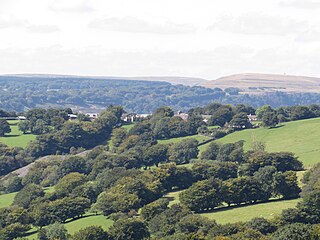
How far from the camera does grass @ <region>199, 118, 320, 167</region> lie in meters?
128

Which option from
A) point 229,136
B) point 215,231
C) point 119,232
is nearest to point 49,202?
point 119,232

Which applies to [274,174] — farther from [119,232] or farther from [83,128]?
[83,128]

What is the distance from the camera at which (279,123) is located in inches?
6319

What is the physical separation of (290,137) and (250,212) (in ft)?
205

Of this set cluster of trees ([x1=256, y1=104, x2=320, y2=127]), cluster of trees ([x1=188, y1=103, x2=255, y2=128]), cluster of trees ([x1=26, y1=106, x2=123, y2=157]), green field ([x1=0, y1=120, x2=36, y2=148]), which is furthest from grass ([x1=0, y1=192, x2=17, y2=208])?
cluster of trees ([x1=256, y1=104, x2=320, y2=127])

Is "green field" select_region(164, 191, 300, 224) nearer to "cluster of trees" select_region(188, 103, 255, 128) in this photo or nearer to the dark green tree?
the dark green tree

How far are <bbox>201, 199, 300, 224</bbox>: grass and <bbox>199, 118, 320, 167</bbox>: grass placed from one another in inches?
1351

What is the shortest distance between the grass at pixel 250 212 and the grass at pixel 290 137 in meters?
34.3

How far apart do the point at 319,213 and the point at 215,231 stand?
42.1 feet

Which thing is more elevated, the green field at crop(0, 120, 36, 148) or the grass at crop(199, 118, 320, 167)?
the grass at crop(199, 118, 320, 167)

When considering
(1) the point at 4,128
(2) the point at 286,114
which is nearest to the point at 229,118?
(2) the point at 286,114

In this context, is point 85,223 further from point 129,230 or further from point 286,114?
point 286,114

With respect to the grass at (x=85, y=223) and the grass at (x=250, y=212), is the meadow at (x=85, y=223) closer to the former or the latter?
the grass at (x=85, y=223)

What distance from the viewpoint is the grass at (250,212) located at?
79375mm
